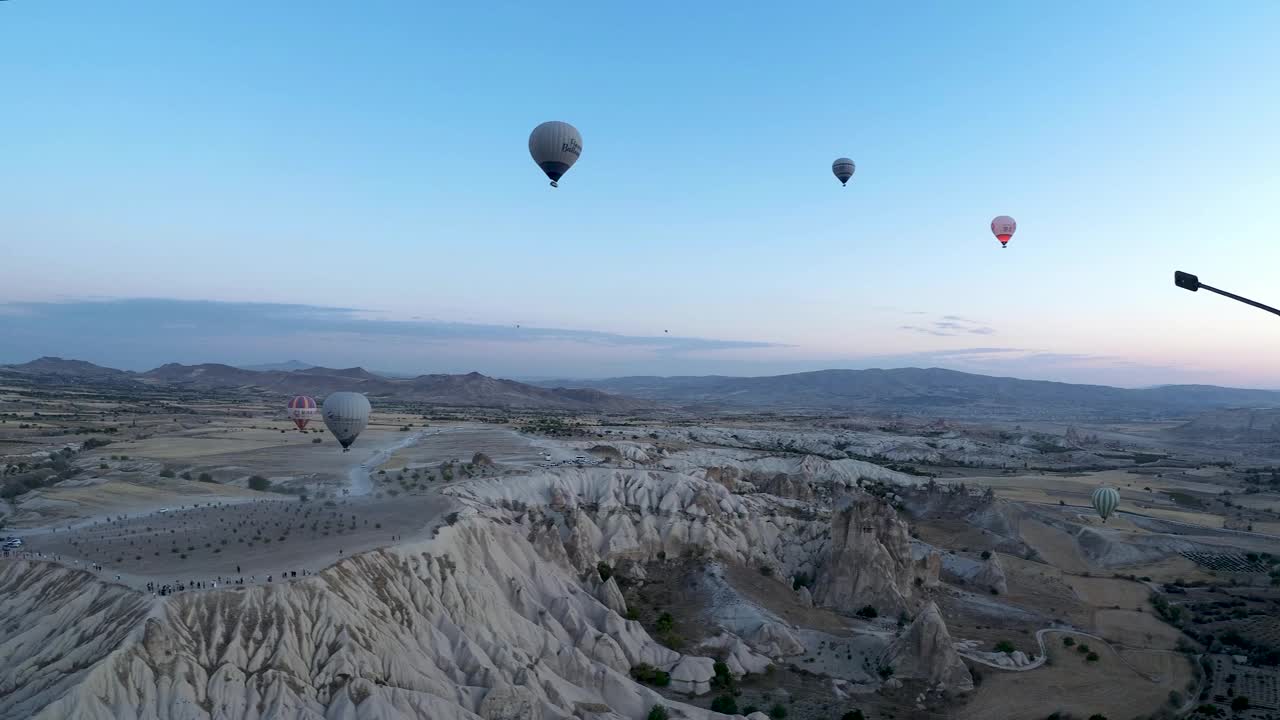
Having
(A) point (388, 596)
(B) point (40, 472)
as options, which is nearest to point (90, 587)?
(A) point (388, 596)

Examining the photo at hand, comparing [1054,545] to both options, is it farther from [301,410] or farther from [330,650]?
[301,410]

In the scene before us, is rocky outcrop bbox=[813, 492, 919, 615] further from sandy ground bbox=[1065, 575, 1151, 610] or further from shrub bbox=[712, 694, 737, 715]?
shrub bbox=[712, 694, 737, 715]

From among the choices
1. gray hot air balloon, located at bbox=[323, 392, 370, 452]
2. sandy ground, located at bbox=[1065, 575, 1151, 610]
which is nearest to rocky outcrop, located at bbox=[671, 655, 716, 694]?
gray hot air balloon, located at bbox=[323, 392, 370, 452]

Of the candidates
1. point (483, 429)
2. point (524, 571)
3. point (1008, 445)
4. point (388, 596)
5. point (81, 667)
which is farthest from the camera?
point (1008, 445)

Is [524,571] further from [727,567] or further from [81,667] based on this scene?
[81,667]

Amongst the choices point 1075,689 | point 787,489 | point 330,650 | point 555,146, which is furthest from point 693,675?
point 787,489

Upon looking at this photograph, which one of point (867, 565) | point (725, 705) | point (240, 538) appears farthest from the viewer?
point (867, 565)
